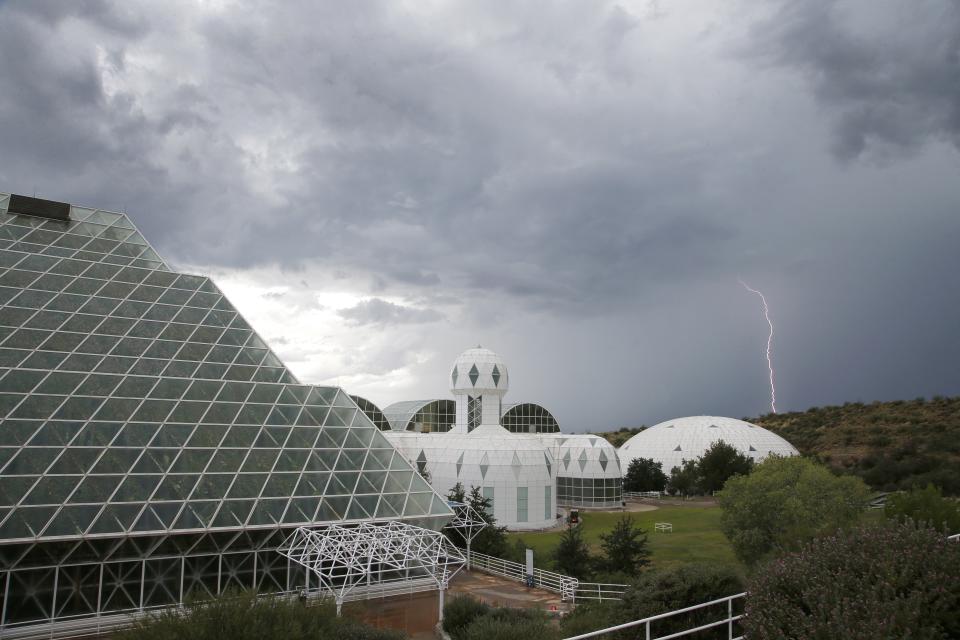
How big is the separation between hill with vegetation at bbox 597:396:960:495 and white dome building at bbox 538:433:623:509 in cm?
1791

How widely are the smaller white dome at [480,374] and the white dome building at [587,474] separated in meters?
7.56

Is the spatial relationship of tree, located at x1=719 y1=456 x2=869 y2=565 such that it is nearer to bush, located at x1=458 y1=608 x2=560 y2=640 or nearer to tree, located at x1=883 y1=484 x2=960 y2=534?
tree, located at x1=883 y1=484 x2=960 y2=534

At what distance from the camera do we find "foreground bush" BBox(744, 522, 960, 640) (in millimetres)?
8586

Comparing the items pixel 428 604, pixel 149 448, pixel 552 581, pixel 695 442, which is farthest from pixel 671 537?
pixel 695 442

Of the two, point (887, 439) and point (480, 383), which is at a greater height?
point (480, 383)

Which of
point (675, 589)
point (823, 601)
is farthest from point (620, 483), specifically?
point (823, 601)

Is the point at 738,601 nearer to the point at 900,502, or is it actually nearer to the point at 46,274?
the point at 900,502

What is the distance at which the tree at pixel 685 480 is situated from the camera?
64750mm

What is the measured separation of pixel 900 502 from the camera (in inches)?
1005

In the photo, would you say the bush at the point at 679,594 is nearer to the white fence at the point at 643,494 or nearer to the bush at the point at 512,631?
the bush at the point at 512,631

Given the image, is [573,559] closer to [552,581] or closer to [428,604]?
[552,581]

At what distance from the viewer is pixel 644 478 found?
6594 cm

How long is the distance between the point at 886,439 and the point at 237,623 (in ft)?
280

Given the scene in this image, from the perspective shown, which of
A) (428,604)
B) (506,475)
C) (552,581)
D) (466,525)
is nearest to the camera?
(428,604)
